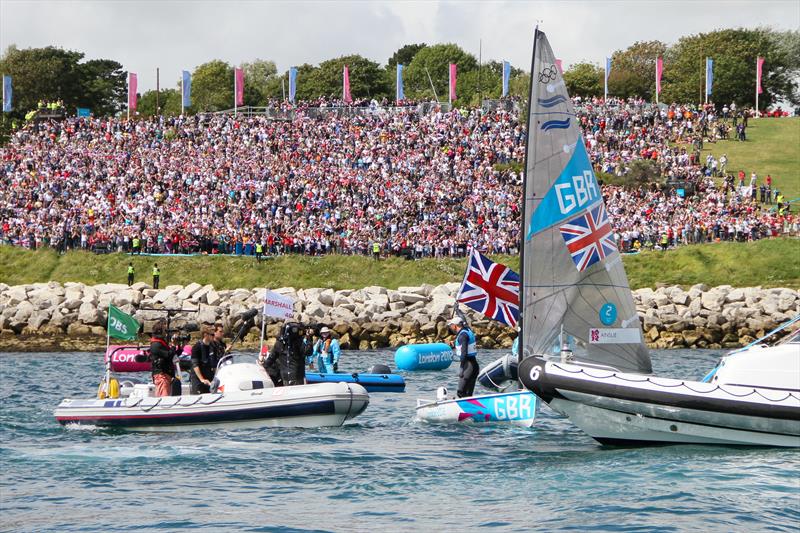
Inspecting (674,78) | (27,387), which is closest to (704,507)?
(27,387)

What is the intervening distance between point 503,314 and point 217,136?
4465 cm

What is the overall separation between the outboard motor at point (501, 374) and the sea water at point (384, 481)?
1.31 m

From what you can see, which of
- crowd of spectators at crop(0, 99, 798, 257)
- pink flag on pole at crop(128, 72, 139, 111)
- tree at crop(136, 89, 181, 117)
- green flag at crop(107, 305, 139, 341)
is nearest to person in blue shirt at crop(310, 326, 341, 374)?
green flag at crop(107, 305, 139, 341)

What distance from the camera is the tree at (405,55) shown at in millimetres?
139000

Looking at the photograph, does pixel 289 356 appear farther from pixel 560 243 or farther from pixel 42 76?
pixel 42 76

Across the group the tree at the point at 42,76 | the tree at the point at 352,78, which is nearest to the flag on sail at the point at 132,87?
the tree at the point at 42,76

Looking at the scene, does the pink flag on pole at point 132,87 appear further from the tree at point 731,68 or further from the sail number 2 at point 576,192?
the sail number 2 at point 576,192

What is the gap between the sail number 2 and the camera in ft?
64.3

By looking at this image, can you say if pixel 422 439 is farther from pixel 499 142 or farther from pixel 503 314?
pixel 499 142

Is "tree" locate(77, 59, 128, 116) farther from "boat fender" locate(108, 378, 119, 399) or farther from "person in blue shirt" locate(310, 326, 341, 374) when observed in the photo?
"boat fender" locate(108, 378, 119, 399)

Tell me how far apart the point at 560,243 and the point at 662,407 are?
3503 millimetres

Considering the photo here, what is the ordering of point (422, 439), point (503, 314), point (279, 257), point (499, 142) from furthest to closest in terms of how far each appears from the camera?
point (499, 142)
point (279, 257)
point (503, 314)
point (422, 439)

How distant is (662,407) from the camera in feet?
57.6

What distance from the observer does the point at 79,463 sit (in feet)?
59.5
